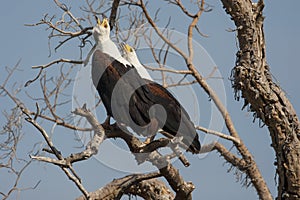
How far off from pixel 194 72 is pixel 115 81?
7.93 ft

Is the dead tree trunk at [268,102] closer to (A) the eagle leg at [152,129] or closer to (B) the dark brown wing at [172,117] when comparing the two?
(B) the dark brown wing at [172,117]

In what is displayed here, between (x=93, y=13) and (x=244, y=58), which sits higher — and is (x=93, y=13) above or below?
above

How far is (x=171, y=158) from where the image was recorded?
3.71m

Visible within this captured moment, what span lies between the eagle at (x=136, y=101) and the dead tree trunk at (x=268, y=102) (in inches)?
21.1

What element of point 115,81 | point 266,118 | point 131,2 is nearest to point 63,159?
point 115,81

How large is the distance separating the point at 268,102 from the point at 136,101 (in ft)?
3.29

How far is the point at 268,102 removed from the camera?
4375mm

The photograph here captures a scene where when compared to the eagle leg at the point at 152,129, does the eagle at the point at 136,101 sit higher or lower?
higher

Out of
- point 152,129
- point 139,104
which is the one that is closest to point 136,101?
point 139,104

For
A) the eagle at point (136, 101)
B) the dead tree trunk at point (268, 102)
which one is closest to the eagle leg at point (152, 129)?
the eagle at point (136, 101)

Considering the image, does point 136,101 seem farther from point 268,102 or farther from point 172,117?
point 268,102

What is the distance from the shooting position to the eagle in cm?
404

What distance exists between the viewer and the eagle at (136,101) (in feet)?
13.3

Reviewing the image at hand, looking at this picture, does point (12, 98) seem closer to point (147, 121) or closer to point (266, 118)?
point (147, 121)
